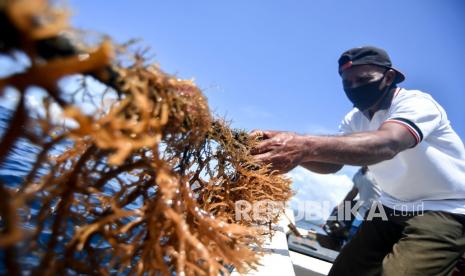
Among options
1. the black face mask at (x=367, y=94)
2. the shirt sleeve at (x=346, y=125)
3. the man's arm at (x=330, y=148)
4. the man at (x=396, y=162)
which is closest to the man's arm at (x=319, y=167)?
the man at (x=396, y=162)

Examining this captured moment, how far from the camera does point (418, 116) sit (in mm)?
2225

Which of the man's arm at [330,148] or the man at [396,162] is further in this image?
the man at [396,162]

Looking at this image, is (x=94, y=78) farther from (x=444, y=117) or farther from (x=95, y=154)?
(x=444, y=117)

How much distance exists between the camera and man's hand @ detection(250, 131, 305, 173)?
1.75 metres

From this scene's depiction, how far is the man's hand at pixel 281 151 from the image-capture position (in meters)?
1.75

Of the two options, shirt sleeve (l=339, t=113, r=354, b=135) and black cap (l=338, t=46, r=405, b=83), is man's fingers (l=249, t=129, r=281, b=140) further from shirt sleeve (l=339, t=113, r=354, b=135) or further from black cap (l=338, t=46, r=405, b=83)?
shirt sleeve (l=339, t=113, r=354, b=135)

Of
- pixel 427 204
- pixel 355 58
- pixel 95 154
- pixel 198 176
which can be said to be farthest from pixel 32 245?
pixel 355 58

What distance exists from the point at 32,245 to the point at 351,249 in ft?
9.14

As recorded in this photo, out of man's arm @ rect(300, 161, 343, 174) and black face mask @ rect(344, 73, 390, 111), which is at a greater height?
black face mask @ rect(344, 73, 390, 111)

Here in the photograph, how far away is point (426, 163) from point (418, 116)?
416 millimetres

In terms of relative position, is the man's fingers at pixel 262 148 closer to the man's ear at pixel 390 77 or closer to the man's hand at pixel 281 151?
the man's hand at pixel 281 151

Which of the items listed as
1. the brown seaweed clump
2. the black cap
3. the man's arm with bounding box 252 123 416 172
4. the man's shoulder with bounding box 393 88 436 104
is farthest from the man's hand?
the black cap

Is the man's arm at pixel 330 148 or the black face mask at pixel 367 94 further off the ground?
the black face mask at pixel 367 94

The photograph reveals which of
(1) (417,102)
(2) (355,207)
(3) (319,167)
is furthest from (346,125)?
(2) (355,207)
